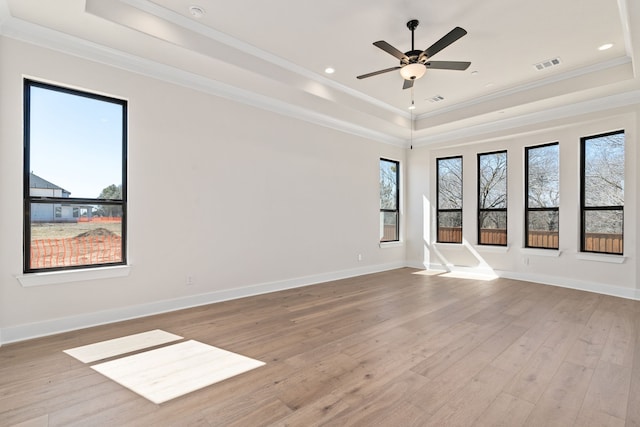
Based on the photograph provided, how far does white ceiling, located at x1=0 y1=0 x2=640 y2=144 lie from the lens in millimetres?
3129

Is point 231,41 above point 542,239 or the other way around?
above

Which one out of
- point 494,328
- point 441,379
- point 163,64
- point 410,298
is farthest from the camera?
point 410,298

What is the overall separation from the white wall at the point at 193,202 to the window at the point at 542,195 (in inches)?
137

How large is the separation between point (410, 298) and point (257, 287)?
2409 mm

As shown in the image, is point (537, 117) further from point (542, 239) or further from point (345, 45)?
point (345, 45)

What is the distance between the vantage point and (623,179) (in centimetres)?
496

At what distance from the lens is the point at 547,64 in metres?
4.48

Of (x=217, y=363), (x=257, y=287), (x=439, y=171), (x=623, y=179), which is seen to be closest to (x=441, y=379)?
(x=217, y=363)

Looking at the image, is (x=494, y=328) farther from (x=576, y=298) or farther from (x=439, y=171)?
(x=439, y=171)

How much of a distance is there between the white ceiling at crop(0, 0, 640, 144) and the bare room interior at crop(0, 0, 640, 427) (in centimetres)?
3

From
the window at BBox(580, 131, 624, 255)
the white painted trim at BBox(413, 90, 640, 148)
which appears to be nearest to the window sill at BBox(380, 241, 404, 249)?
the white painted trim at BBox(413, 90, 640, 148)

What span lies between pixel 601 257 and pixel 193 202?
654 centimetres

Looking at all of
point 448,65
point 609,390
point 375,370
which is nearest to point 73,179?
point 375,370

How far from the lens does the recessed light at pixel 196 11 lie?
3170 mm
